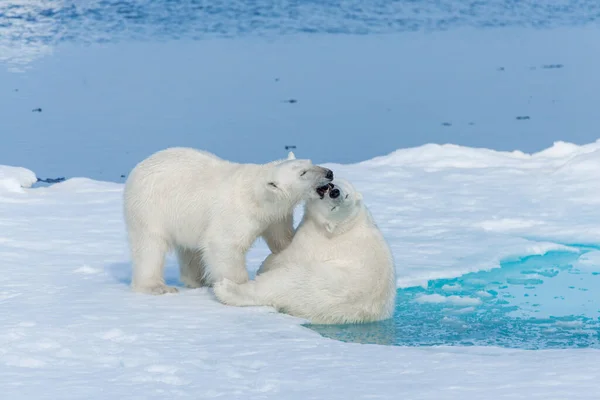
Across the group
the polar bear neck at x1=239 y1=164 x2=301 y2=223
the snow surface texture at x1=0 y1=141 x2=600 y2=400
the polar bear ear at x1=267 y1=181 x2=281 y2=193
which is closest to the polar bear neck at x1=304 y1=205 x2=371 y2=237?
the polar bear neck at x1=239 y1=164 x2=301 y2=223

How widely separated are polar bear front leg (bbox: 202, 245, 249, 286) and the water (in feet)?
1.66

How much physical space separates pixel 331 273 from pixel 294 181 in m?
0.47

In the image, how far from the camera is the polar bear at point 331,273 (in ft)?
16.1

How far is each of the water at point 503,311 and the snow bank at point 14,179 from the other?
402 centimetres

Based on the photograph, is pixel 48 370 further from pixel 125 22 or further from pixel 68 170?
pixel 125 22

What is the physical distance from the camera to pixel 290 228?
211 inches

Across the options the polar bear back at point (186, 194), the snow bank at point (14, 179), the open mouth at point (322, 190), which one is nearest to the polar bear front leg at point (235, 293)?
the polar bear back at point (186, 194)

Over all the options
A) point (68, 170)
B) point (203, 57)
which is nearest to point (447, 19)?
point (203, 57)

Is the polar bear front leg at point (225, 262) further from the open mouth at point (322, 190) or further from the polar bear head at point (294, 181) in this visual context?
the open mouth at point (322, 190)

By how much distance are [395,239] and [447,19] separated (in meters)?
15.5

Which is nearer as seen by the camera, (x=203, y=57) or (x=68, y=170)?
(x=68, y=170)

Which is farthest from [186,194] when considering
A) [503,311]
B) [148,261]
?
[503,311]

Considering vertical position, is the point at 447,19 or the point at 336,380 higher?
the point at 336,380

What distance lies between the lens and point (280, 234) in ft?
17.5
